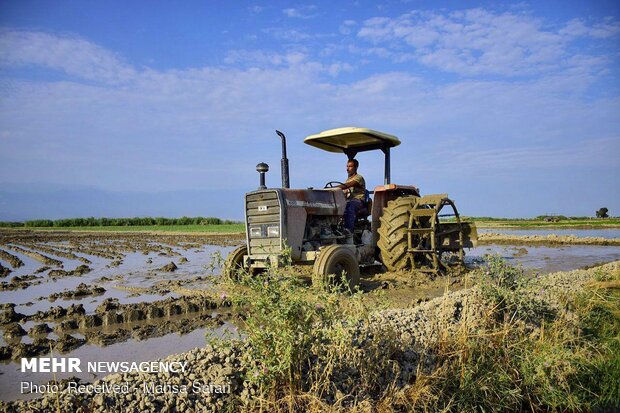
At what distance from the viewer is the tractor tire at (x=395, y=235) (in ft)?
25.8

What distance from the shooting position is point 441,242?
28.9 ft

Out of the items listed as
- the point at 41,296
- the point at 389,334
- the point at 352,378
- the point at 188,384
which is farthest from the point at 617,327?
the point at 41,296

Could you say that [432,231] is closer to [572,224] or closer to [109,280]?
[109,280]

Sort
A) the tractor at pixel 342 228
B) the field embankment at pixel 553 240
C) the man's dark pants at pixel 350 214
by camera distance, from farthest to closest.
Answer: the field embankment at pixel 553 240 < the man's dark pants at pixel 350 214 < the tractor at pixel 342 228

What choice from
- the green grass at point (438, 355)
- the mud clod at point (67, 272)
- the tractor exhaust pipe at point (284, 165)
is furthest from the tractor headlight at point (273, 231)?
the mud clod at point (67, 272)

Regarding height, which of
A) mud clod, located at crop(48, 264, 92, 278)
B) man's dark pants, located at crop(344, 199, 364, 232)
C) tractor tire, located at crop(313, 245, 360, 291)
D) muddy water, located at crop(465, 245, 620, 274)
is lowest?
muddy water, located at crop(465, 245, 620, 274)

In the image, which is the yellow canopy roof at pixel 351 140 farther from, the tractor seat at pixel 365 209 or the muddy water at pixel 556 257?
the muddy water at pixel 556 257

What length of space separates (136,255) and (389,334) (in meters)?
12.3

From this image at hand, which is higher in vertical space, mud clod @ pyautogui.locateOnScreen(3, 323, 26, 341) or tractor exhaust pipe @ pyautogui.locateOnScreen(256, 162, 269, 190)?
tractor exhaust pipe @ pyautogui.locateOnScreen(256, 162, 269, 190)

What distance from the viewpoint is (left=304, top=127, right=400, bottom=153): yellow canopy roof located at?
776 cm

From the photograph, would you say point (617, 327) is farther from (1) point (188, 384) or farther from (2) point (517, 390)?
(1) point (188, 384)

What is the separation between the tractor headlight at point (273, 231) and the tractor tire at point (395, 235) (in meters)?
2.00

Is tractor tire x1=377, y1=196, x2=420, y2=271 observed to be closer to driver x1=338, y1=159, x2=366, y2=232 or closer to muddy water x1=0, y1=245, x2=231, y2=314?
driver x1=338, y1=159, x2=366, y2=232

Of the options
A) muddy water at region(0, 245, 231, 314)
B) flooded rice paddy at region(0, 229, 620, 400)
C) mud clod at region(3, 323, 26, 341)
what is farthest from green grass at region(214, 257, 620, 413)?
mud clod at region(3, 323, 26, 341)
